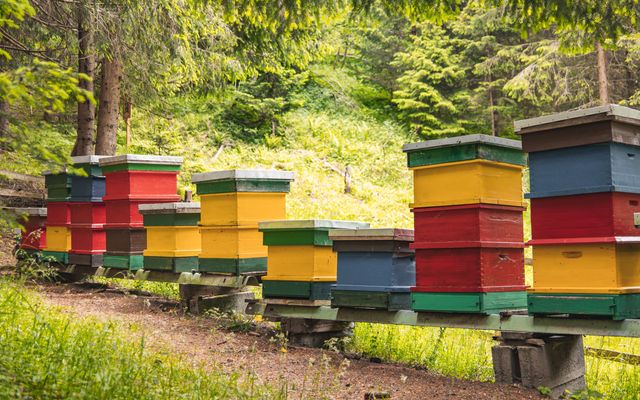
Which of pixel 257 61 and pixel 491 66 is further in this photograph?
pixel 491 66

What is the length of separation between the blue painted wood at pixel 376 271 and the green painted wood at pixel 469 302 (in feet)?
1.02

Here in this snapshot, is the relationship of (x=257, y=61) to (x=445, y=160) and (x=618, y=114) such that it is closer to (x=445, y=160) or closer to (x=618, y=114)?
(x=445, y=160)

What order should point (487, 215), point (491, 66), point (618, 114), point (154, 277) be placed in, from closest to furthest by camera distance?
point (618, 114) → point (487, 215) → point (154, 277) → point (491, 66)

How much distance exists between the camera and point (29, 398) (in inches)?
125

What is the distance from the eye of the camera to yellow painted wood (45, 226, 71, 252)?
33.2 ft

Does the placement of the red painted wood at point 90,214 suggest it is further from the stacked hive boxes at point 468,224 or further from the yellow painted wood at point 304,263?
the stacked hive boxes at point 468,224

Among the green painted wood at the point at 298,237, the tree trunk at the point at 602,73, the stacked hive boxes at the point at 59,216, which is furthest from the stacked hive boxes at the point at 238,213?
the tree trunk at the point at 602,73

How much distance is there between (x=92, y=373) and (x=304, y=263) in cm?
299

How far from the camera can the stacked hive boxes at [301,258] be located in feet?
21.0

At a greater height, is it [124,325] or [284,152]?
[284,152]

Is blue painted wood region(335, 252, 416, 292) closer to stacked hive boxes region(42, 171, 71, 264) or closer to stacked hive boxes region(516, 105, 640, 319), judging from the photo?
stacked hive boxes region(516, 105, 640, 319)

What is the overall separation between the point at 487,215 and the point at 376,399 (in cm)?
166

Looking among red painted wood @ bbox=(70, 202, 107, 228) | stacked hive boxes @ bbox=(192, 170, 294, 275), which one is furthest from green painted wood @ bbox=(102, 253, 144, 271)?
stacked hive boxes @ bbox=(192, 170, 294, 275)

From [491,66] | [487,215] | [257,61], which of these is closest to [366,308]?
[487,215]
